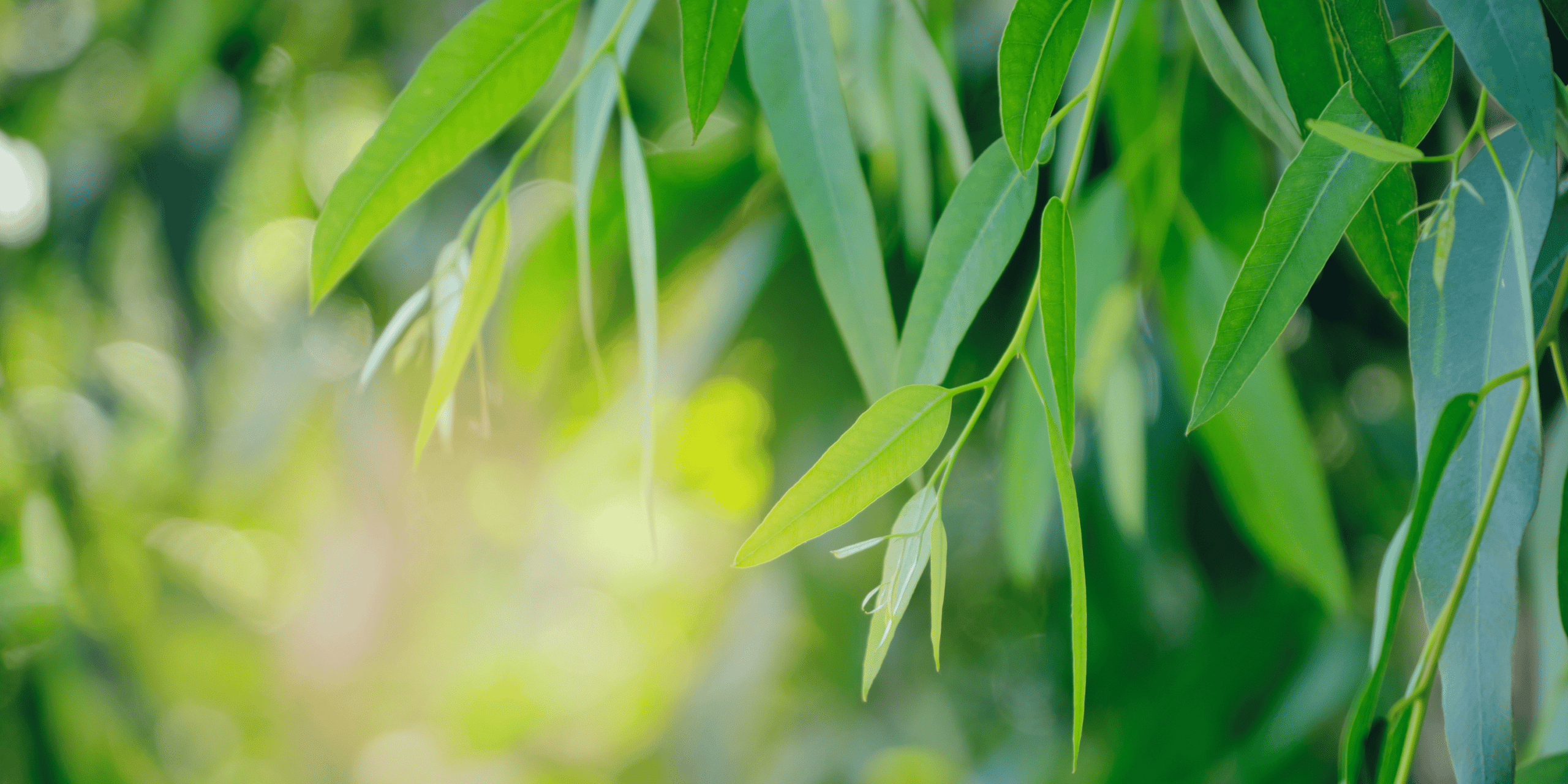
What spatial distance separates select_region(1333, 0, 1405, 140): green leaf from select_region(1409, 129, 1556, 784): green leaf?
34 mm

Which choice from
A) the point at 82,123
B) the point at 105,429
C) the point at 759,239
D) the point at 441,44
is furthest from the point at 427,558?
the point at 441,44

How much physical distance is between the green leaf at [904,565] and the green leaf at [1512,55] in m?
0.11

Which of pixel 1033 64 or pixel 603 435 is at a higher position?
pixel 1033 64

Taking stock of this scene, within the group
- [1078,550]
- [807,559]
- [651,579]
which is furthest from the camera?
[651,579]

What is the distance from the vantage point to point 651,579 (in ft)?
5.45

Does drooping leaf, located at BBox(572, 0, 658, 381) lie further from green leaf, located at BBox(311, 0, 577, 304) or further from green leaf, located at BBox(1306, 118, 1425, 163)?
green leaf, located at BBox(1306, 118, 1425, 163)

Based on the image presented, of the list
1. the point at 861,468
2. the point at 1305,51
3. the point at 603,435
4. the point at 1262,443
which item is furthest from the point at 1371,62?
the point at 603,435

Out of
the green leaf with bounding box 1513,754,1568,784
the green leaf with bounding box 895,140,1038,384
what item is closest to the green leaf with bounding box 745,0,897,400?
the green leaf with bounding box 895,140,1038,384

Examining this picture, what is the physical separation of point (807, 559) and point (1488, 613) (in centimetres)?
53

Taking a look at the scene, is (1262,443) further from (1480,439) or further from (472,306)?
(472,306)

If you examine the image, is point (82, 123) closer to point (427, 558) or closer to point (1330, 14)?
point (427, 558)

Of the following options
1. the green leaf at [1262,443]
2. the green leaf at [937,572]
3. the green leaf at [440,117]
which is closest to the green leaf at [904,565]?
the green leaf at [937,572]

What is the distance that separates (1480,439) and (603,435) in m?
0.46

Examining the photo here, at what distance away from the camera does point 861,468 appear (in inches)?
5.5
